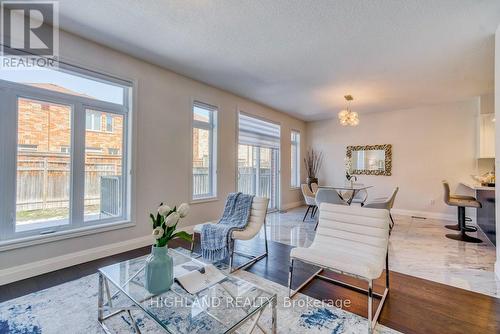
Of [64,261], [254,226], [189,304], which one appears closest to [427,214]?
[254,226]

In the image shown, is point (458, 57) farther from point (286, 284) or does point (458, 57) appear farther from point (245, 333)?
point (245, 333)

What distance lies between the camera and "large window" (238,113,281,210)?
5.48 meters

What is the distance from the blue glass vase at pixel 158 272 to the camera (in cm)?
155

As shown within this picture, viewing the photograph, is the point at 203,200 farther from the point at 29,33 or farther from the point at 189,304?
the point at 29,33

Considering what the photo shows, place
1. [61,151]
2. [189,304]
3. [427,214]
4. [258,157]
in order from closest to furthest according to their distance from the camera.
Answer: [189,304] → [61,151] → [427,214] → [258,157]

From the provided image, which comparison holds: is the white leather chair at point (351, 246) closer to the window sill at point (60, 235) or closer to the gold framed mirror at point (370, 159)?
the window sill at point (60, 235)

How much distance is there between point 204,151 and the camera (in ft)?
14.8

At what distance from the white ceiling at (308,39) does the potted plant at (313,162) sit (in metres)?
3.11

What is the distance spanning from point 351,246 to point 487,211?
351 cm

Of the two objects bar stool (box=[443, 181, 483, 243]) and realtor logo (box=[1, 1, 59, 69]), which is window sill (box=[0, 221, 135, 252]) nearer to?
realtor logo (box=[1, 1, 59, 69])

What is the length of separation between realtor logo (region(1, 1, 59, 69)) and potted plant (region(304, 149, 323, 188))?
21.1 feet

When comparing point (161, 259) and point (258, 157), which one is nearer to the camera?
point (161, 259)

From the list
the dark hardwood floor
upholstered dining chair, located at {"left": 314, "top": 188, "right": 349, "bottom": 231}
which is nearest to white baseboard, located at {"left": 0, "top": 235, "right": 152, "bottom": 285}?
the dark hardwood floor

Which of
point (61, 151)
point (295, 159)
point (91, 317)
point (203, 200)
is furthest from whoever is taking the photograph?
point (295, 159)
